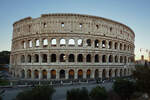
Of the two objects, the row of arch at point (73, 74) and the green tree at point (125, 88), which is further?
the row of arch at point (73, 74)

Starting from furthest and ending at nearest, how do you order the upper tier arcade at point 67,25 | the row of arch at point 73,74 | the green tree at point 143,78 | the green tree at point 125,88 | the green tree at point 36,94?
1. the upper tier arcade at point 67,25
2. the row of arch at point 73,74
3. the green tree at point 125,88
4. the green tree at point 143,78
5. the green tree at point 36,94

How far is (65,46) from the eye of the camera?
837 inches

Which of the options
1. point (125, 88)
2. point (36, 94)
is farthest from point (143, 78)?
point (36, 94)

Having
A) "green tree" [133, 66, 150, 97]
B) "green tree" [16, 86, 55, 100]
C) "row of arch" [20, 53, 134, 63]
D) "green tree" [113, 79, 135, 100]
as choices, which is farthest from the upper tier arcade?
"green tree" [16, 86, 55, 100]

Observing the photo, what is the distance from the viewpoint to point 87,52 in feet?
72.1

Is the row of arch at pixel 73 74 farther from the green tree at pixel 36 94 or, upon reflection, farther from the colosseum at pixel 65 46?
the green tree at pixel 36 94

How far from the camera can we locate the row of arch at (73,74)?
827 inches

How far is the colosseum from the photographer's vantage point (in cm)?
2116

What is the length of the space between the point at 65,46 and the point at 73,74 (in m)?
6.99

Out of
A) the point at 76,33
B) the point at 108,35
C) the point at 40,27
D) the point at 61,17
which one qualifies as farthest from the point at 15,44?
the point at 108,35

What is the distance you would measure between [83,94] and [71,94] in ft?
3.17

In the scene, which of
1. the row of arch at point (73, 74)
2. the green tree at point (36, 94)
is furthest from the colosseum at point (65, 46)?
the green tree at point (36, 94)

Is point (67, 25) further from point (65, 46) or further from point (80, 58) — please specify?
point (80, 58)

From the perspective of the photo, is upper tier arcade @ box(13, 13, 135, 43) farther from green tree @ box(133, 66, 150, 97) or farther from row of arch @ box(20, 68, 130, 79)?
green tree @ box(133, 66, 150, 97)
